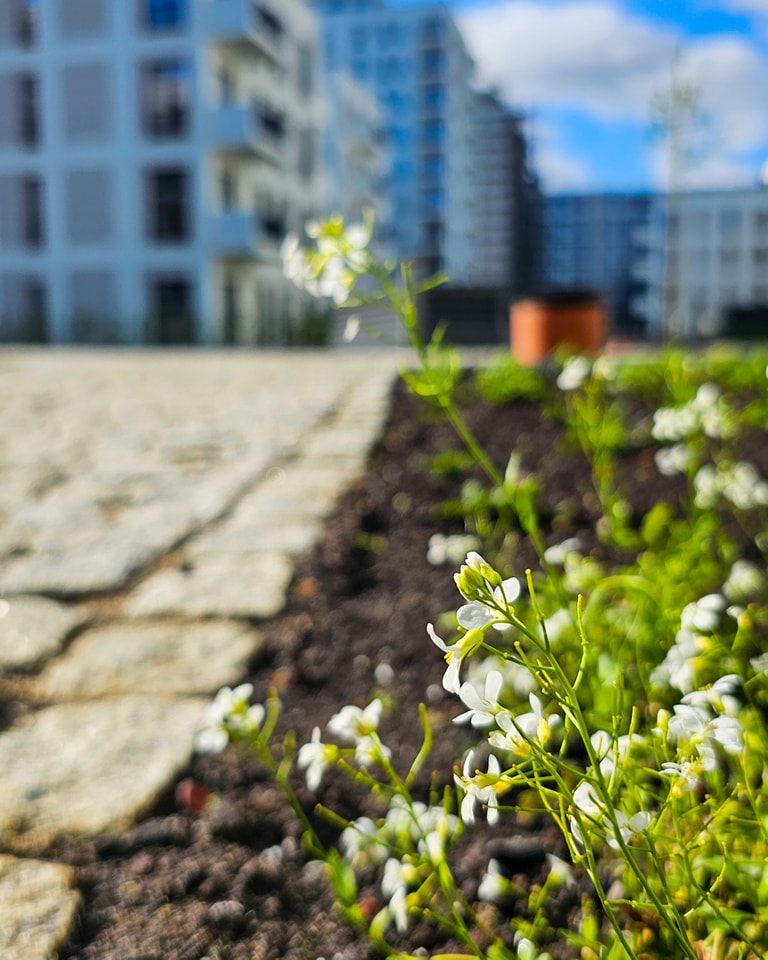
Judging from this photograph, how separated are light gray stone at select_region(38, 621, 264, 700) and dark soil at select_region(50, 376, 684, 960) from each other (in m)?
0.06

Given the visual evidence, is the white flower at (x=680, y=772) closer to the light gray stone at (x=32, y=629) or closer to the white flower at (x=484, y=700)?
the white flower at (x=484, y=700)

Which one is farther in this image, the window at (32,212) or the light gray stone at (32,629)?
the window at (32,212)

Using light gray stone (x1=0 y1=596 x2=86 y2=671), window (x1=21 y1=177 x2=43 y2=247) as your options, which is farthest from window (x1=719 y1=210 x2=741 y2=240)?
light gray stone (x1=0 y1=596 x2=86 y2=671)

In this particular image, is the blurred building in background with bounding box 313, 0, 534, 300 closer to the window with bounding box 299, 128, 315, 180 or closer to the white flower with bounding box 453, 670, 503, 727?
the window with bounding box 299, 128, 315, 180

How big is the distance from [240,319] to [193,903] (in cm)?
2028

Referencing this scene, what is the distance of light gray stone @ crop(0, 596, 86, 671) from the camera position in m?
1.56

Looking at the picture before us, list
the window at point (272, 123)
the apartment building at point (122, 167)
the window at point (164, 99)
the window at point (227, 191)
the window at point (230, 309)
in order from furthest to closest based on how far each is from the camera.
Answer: the window at point (272, 123), the window at point (227, 191), the window at point (164, 99), the apartment building at point (122, 167), the window at point (230, 309)

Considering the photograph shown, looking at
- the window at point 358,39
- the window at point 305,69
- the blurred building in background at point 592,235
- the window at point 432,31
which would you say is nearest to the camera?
the window at point 305,69

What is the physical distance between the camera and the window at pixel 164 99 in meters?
20.0

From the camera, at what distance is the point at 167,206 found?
20344mm

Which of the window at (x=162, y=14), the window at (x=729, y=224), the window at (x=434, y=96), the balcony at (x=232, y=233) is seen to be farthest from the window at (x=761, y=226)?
the window at (x=162, y=14)

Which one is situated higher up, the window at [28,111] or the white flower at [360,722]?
the window at [28,111]

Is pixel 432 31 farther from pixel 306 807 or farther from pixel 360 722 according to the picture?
pixel 360 722

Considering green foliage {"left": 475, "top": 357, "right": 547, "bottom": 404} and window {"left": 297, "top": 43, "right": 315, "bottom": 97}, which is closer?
green foliage {"left": 475, "top": 357, "right": 547, "bottom": 404}
